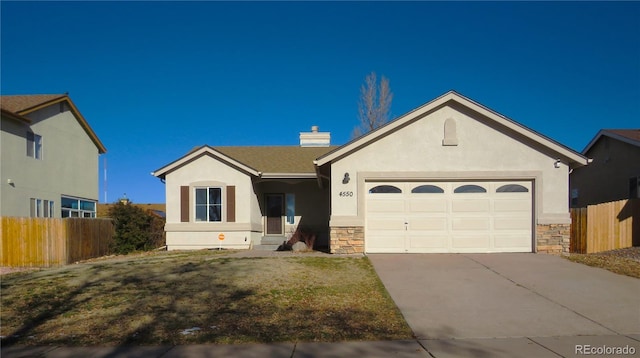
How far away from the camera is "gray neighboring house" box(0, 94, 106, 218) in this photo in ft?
62.7

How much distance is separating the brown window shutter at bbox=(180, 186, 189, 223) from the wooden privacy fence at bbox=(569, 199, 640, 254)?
13.7 meters

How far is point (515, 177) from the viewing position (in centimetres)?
1520

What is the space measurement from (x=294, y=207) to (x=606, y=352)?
51.8 feet

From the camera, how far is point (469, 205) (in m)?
15.3

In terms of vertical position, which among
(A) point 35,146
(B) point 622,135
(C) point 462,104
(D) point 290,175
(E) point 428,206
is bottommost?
(E) point 428,206

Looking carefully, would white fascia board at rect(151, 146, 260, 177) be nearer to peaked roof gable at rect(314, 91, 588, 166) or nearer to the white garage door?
peaked roof gable at rect(314, 91, 588, 166)

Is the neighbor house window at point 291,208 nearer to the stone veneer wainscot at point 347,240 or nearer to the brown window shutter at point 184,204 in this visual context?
the brown window shutter at point 184,204

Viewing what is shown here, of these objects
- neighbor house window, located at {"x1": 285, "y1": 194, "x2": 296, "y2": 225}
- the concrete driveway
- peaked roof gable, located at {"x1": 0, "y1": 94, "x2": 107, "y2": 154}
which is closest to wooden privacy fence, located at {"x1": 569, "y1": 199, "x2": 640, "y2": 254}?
the concrete driveway

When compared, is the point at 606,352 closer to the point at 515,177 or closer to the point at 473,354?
the point at 473,354

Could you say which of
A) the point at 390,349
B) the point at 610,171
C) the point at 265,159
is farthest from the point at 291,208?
the point at 390,349

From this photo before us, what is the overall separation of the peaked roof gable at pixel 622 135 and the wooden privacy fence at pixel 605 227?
4.39 m

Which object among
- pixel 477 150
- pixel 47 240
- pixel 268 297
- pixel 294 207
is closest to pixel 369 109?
pixel 294 207

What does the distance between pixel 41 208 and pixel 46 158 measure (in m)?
2.25

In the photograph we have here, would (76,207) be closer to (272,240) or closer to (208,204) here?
(208,204)
